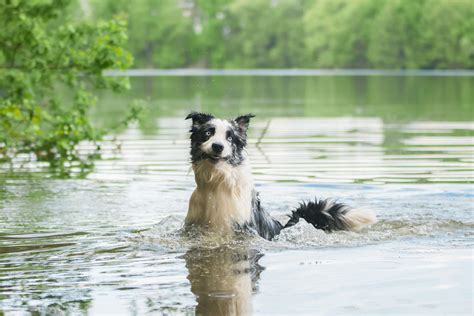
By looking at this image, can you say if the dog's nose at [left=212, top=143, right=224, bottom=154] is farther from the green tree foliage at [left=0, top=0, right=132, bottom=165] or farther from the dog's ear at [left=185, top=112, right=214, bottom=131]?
the green tree foliage at [left=0, top=0, right=132, bottom=165]

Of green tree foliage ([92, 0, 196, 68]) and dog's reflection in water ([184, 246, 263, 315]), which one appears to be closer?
dog's reflection in water ([184, 246, 263, 315])

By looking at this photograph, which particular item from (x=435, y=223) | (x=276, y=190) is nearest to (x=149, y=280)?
(x=435, y=223)

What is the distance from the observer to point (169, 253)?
32.9 ft

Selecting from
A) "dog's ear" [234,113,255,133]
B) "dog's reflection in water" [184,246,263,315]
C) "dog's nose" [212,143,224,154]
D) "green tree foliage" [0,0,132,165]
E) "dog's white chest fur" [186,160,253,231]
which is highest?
"green tree foliage" [0,0,132,165]

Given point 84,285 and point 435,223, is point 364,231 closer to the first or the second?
point 435,223

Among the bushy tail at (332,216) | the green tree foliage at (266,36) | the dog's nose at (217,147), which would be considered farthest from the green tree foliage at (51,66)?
the green tree foliage at (266,36)

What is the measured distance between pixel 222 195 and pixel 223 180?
19cm

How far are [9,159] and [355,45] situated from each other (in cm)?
12123

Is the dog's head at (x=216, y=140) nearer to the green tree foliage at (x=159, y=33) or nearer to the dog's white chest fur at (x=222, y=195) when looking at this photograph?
the dog's white chest fur at (x=222, y=195)

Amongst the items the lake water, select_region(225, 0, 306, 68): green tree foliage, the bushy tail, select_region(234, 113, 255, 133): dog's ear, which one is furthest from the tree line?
select_region(234, 113, 255, 133): dog's ear

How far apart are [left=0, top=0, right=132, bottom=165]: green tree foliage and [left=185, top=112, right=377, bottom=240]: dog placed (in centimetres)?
865

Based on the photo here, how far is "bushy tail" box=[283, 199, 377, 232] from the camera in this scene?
1148 cm

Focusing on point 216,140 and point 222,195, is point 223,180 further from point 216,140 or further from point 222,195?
point 216,140

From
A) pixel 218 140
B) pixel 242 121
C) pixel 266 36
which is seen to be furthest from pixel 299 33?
pixel 218 140
